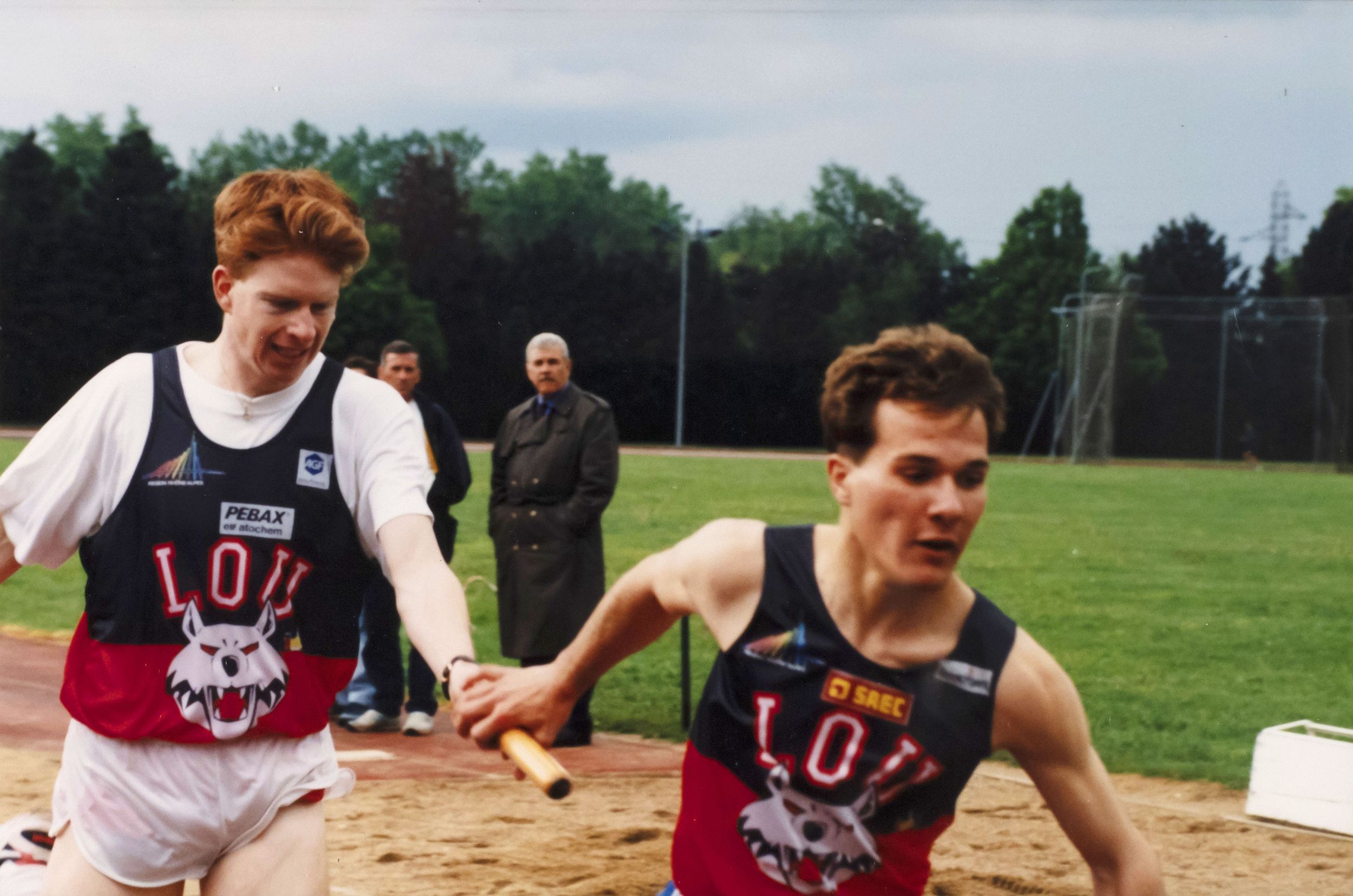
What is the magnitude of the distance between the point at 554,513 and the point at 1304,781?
3.90 metres

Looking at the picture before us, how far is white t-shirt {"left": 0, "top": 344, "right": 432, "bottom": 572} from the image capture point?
9.09 ft

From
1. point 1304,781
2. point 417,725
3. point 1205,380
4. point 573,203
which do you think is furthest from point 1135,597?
point 573,203

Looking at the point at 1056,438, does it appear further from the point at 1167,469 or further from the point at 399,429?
the point at 399,429

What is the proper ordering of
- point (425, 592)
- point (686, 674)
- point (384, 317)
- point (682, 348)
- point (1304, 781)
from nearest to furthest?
point (425, 592), point (1304, 781), point (686, 674), point (682, 348), point (384, 317)

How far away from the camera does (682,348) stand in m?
51.7

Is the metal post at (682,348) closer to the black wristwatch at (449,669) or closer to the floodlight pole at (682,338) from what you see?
the floodlight pole at (682,338)

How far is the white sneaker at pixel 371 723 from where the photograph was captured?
8133mm

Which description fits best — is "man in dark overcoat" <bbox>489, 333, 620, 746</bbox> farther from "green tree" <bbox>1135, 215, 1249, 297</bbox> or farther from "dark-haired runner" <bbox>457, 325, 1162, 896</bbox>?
"green tree" <bbox>1135, 215, 1249, 297</bbox>

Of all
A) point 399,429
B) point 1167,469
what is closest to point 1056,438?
point 1167,469

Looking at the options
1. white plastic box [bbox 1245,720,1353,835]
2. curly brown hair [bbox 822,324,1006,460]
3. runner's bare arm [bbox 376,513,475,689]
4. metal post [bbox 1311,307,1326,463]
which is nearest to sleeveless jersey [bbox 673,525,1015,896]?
curly brown hair [bbox 822,324,1006,460]

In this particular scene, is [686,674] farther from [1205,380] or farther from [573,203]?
[573,203]

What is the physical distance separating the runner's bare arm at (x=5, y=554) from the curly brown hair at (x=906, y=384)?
5.22 feet

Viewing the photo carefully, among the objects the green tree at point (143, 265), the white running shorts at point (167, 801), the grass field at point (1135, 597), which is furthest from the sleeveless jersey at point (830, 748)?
the green tree at point (143, 265)

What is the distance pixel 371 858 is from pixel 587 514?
242 cm
